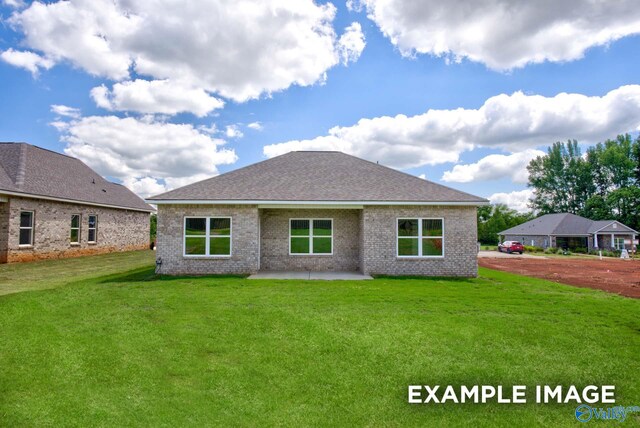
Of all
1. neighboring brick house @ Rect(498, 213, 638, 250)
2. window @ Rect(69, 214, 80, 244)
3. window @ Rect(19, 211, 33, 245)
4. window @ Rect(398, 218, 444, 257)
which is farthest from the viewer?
neighboring brick house @ Rect(498, 213, 638, 250)

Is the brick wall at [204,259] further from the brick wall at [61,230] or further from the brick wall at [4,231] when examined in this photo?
the brick wall at [61,230]

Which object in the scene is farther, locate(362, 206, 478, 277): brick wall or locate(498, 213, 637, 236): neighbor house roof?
locate(498, 213, 637, 236): neighbor house roof

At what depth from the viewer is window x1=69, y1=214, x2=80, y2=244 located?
22095 millimetres

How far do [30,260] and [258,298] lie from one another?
1594cm

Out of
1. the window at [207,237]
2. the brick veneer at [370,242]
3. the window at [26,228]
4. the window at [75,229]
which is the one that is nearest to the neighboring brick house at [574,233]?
the brick veneer at [370,242]

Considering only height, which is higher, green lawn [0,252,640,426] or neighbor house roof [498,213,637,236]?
neighbor house roof [498,213,637,236]

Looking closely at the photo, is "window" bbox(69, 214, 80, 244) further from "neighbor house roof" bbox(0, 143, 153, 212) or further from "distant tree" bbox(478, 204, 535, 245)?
"distant tree" bbox(478, 204, 535, 245)

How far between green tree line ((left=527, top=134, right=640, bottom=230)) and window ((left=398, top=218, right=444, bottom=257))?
176ft

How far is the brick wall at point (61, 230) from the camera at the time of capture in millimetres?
17969

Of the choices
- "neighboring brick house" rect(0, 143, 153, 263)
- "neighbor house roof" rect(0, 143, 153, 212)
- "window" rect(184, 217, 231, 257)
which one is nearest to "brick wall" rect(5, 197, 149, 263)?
"neighboring brick house" rect(0, 143, 153, 263)

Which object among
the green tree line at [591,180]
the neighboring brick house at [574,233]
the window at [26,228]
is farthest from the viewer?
the green tree line at [591,180]

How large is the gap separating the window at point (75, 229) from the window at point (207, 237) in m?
12.1

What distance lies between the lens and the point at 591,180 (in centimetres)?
6419

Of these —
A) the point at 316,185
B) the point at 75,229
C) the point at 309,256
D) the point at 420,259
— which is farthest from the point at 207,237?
the point at 75,229
